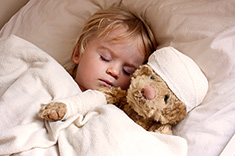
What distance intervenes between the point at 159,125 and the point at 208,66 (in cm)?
26

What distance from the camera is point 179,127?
3.08 ft

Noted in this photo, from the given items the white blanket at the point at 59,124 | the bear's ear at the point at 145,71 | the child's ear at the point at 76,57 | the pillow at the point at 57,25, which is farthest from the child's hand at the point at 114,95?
the pillow at the point at 57,25

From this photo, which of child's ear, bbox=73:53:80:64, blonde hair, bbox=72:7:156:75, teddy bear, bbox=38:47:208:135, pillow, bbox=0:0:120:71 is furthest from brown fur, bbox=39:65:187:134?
pillow, bbox=0:0:120:71

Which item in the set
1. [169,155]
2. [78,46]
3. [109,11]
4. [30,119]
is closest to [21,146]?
[30,119]

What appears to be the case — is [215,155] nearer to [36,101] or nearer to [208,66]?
[208,66]

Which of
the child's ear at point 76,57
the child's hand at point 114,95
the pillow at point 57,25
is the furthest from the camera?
the pillow at point 57,25

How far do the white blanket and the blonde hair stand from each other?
25cm

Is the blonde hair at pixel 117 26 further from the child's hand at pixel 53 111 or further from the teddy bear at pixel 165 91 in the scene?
the child's hand at pixel 53 111

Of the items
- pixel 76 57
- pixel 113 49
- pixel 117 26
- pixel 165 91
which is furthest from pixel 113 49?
pixel 165 91

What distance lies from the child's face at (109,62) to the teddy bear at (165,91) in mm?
190

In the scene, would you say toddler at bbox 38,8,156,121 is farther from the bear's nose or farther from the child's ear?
the bear's nose

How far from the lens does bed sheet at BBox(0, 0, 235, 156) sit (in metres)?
0.86

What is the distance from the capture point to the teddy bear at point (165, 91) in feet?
2.80

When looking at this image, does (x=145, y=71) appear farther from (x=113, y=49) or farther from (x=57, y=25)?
(x=57, y=25)
